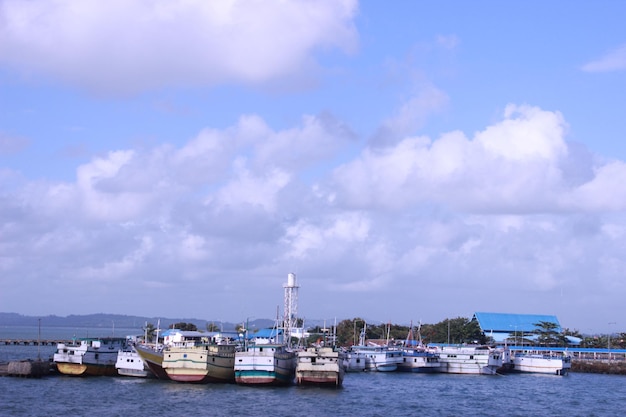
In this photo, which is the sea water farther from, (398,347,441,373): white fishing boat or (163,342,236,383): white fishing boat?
(398,347,441,373): white fishing boat

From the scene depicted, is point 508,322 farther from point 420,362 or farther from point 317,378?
point 317,378

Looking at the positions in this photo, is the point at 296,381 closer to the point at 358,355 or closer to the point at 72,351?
the point at 72,351

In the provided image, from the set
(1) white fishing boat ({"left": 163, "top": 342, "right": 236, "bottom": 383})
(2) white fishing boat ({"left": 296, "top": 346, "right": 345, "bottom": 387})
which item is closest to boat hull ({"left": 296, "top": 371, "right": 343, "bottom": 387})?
(2) white fishing boat ({"left": 296, "top": 346, "right": 345, "bottom": 387})

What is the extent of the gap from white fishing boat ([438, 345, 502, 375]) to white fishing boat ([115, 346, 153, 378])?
46408mm

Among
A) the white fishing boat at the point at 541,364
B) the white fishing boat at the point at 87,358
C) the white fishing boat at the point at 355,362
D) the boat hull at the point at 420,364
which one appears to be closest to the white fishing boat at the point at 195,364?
the white fishing boat at the point at 87,358

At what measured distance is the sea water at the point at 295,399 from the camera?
Result: 60938mm

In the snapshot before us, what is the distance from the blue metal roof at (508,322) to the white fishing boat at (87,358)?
91.8 metres

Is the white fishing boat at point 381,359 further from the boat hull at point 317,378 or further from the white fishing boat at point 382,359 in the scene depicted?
the boat hull at point 317,378

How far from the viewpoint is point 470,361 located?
109812mm

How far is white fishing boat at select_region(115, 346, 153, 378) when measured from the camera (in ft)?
273

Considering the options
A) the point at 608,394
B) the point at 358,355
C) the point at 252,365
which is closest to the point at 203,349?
the point at 252,365

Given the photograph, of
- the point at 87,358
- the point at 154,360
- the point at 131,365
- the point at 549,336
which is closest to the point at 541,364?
the point at 549,336

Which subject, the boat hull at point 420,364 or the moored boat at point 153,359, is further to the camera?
the boat hull at point 420,364

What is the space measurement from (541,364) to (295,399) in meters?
60.3
